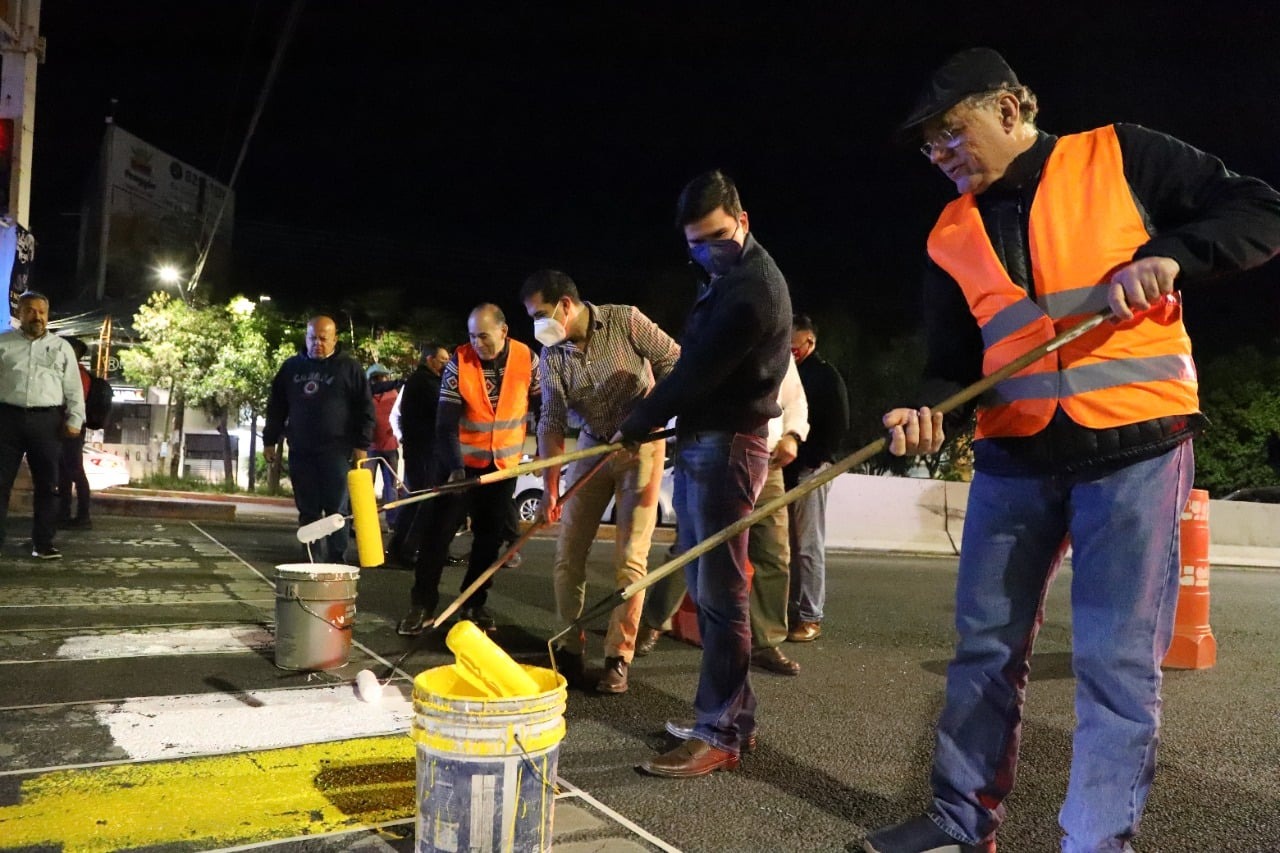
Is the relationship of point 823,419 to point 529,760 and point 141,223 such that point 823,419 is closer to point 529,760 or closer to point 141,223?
point 529,760

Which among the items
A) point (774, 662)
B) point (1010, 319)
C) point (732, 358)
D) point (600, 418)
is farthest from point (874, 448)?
point (774, 662)

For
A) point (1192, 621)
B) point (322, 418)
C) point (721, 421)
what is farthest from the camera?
point (322, 418)

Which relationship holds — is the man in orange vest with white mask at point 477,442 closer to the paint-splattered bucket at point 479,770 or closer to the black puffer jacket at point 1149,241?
the paint-splattered bucket at point 479,770

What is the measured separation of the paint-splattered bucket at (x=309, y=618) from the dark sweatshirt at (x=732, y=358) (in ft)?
5.97

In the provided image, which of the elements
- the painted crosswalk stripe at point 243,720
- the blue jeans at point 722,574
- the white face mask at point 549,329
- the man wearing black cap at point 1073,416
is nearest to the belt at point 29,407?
the painted crosswalk stripe at point 243,720

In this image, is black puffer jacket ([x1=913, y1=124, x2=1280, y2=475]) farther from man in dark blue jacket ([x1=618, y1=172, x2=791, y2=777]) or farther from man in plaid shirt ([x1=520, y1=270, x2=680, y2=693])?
man in plaid shirt ([x1=520, y1=270, x2=680, y2=693])

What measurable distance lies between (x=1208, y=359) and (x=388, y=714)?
37657mm

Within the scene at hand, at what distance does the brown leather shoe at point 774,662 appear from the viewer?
15.2 feet

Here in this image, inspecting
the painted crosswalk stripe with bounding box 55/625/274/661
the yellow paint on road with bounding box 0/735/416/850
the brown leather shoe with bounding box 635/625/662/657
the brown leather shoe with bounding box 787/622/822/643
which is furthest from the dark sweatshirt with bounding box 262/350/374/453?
the yellow paint on road with bounding box 0/735/416/850

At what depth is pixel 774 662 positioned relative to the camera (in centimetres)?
465

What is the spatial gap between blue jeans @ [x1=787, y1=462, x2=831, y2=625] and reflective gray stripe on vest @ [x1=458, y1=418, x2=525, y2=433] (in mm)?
1845

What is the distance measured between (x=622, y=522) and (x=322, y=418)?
3.16 metres

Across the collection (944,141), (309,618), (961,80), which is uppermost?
(961,80)

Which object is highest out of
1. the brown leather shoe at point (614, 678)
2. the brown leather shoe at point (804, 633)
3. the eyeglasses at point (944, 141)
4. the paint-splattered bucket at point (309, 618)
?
the eyeglasses at point (944, 141)
